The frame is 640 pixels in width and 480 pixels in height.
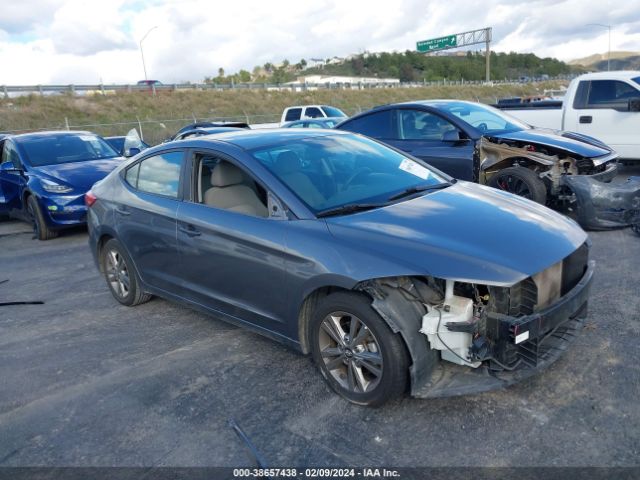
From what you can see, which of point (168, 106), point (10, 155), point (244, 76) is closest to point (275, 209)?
point (10, 155)

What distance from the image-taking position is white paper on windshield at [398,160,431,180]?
432 cm

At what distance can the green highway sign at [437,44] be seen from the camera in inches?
2793

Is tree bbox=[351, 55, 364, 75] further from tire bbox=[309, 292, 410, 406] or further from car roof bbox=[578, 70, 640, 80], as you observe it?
tire bbox=[309, 292, 410, 406]

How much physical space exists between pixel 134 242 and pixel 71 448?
2.08 metres

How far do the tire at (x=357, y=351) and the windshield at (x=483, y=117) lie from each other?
4953 mm

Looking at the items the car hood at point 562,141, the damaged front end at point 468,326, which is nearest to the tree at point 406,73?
the car hood at point 562,141

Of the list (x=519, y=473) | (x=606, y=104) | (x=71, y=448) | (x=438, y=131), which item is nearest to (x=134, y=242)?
(x=71, y=448)

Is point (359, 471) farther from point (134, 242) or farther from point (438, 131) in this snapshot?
point (438, 131)

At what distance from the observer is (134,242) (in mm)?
4820

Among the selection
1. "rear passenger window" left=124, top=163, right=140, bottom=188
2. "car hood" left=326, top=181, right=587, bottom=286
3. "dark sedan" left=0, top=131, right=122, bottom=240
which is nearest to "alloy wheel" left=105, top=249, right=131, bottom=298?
"rear passenger window" left=124, top=163, right=140, bottom=188

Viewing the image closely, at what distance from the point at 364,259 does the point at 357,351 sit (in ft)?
1.85

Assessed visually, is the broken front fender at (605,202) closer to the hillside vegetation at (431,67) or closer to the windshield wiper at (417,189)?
the windshield wiper at (417,189)

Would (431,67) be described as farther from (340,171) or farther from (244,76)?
(340,171)

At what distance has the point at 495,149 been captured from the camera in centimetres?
704
